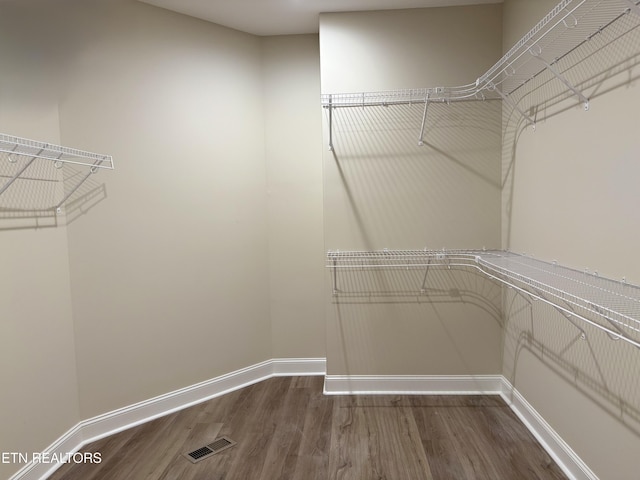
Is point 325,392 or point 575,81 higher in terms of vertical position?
point 575,81

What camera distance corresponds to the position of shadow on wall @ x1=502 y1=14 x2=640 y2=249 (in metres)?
1.61

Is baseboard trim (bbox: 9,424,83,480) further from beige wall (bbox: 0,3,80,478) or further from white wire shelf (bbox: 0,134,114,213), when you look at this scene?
white wire shelf (bbox: 0,134,114,213)

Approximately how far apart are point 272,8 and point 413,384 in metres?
2.65

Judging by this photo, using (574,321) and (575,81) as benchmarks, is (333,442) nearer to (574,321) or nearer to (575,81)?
(574,321)

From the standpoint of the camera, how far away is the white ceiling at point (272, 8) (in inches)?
107

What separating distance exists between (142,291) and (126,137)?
93 cm

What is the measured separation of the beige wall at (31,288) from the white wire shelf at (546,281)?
162cm

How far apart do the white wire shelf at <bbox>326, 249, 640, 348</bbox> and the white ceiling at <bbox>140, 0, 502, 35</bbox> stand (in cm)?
158

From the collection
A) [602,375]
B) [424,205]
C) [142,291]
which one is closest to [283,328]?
[142,291]

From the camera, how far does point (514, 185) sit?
2.69 metres

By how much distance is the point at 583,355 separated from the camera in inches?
76.2

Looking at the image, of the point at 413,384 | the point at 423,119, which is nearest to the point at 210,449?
the point at 413,384

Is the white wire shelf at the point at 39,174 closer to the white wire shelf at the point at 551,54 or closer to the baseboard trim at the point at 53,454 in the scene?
the baseboard trim at the point at 53,454

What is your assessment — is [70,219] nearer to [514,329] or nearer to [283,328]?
[283,328]
